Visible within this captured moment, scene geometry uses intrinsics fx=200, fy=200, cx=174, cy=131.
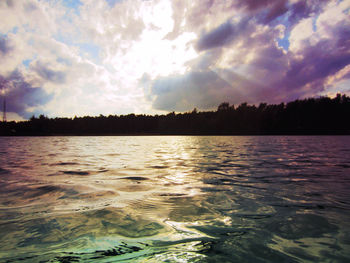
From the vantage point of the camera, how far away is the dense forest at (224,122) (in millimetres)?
99188

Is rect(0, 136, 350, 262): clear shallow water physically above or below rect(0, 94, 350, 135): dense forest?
below

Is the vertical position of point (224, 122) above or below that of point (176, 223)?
above

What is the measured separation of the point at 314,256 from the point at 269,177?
493 centimetres

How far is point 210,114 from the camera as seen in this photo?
138 m

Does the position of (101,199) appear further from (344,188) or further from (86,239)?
(344,188)

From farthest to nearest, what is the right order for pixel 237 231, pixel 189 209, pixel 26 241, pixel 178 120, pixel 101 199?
pixel 178 120 → pixel 101 199 → pixel 189 209 → pixel 237 231 → pixel 26 241

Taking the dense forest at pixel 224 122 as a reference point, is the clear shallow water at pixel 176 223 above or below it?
below

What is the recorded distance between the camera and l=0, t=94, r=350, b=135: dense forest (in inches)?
3905

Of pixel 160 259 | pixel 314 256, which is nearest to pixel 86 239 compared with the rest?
pixel 160 259

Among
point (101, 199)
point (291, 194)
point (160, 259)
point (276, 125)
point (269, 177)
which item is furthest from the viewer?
point (276, 125)

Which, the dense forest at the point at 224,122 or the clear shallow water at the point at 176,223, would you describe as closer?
the clear shallow water at the point at 176,223

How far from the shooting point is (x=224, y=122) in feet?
392

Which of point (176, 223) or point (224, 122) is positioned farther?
point (224, 122)

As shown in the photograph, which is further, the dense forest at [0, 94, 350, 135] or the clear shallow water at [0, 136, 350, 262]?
the dense forest at [0, 94, 350, 135]
